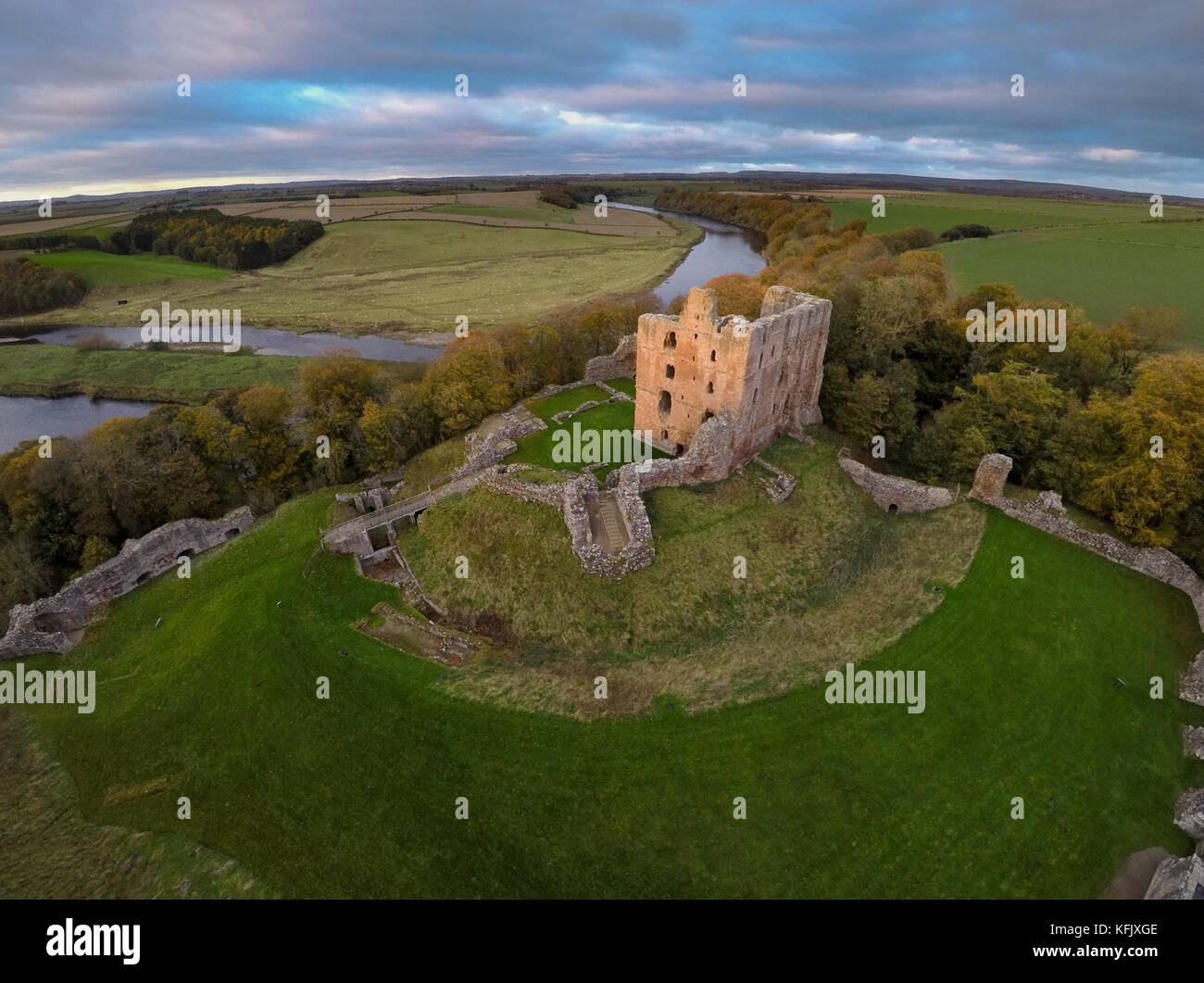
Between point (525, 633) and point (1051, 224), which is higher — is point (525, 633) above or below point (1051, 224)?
below

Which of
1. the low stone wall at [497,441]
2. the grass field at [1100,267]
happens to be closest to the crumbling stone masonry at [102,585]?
the low stone wall at [497,441]

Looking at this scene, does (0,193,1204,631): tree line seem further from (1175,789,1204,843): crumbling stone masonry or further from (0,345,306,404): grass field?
(0,345,306,404): grass field

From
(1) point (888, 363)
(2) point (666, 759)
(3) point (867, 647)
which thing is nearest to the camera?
(2) point (666, 759)

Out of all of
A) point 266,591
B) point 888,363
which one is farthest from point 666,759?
point 888,363

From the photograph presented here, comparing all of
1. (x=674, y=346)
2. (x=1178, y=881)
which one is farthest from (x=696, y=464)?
(x=1178, y=881)

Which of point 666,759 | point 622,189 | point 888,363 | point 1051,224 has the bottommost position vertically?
point 666,759

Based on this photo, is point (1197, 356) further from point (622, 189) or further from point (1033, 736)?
point (622, 189)

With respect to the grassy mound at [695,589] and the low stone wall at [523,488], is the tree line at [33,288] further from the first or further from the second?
the low stone wall at [523,488]
